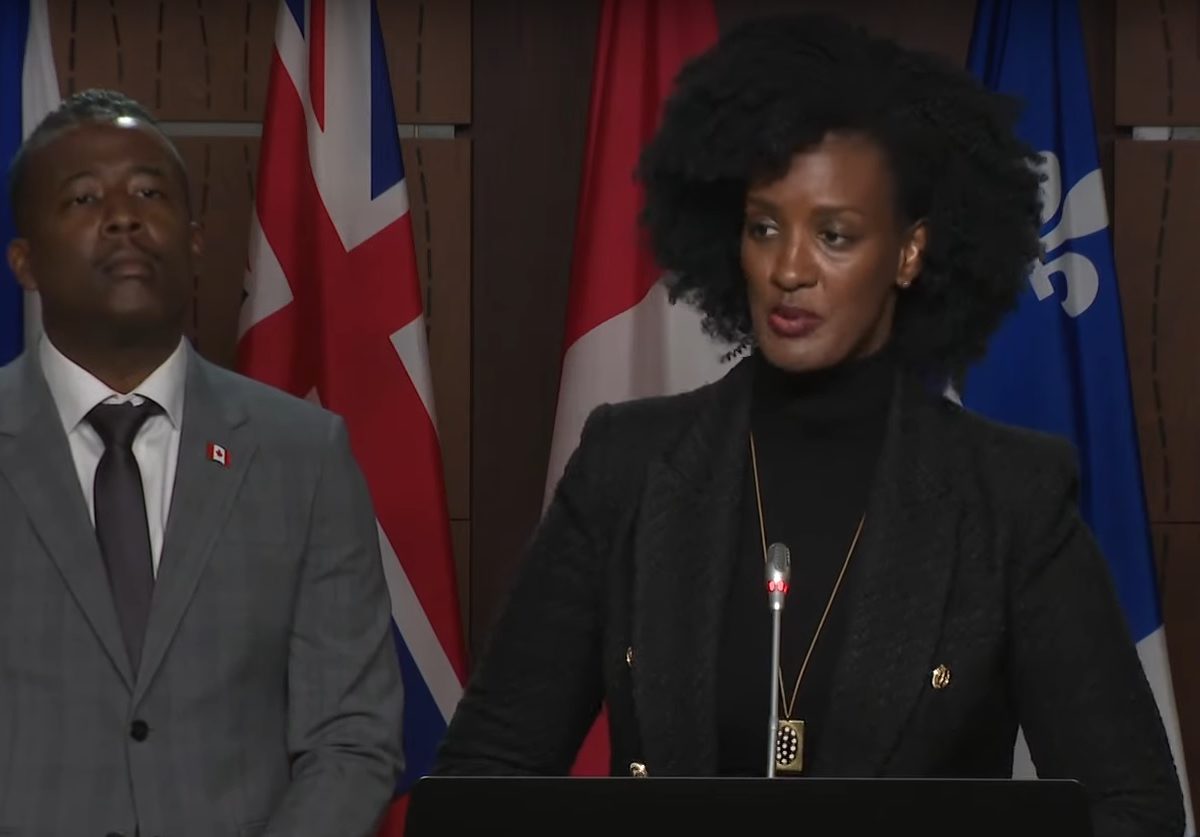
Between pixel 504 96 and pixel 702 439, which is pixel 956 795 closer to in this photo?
pixel 702 439

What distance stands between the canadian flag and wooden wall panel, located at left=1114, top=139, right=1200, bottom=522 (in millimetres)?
858

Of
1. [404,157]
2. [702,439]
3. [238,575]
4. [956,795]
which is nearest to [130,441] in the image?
[238,575]

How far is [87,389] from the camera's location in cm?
232

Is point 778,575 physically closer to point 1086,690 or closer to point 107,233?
point 1086,690

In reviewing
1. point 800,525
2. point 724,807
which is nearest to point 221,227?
point 800,525

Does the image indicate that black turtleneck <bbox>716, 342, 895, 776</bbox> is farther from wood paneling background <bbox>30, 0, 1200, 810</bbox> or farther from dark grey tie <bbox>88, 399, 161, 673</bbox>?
wood paneling background <bbox>30, 0, 1200, 810</bbox>

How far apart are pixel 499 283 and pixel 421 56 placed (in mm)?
485

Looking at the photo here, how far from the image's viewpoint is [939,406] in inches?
86.4

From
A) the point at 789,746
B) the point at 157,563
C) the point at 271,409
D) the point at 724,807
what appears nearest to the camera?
the point at 724,807

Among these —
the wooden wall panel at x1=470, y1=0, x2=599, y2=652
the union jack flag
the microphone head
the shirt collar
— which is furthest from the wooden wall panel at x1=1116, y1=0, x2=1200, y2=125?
the microphone head

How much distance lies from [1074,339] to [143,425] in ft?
6.50

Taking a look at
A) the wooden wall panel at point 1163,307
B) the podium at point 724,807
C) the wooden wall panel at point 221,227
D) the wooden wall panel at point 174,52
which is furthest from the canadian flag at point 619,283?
the podium at point 724,807

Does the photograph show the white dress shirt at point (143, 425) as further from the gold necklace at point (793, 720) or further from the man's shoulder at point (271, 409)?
the gold necklace at point (793, 720)

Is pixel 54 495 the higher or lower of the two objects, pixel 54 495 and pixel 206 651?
the higher
